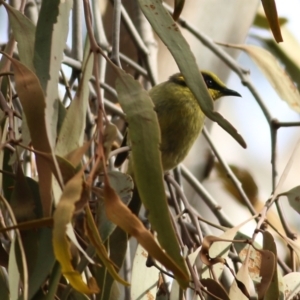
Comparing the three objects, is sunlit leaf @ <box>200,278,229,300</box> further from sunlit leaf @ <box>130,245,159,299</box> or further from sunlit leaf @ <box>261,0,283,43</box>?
sunlit leaf @ <box>261,0,283,43</box>

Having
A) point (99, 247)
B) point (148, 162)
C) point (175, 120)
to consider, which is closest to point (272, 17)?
point (148, 162)

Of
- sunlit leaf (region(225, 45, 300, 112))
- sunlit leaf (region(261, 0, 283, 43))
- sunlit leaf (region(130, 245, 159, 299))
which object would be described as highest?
sunlit leaf (region(261, 0, 283, 43))

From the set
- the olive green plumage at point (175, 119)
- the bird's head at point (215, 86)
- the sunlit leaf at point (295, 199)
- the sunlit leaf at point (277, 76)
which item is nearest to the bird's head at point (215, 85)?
the bird's head at point (215, 86)

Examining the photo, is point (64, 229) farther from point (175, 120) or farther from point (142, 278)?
point (175, 120)

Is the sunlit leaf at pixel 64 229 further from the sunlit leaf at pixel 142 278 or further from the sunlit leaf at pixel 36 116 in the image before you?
the sunlit leaf at pixel 142 278

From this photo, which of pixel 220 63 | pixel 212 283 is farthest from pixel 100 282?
pixel 220 63

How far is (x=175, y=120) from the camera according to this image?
1.86 metres

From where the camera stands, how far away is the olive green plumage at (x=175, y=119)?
1.82 metres

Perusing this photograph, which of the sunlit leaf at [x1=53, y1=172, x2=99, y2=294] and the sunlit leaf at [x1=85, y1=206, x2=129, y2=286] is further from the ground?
the sunlit leaf at [x1=53, y1=172, x2=99, y2=294]

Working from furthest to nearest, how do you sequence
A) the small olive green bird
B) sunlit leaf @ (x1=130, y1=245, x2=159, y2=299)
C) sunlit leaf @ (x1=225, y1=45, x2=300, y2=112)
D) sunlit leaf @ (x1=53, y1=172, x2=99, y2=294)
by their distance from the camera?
the small olive green bird
sunlit leaf @ (x1=225, y1=45, x2=300, y2=112)
sunlit leaf @ (x1=130, y1=245, x2=159, y2=299)
sunlit leaf @ (x1=53, y1=172, x2=99, y2=294)

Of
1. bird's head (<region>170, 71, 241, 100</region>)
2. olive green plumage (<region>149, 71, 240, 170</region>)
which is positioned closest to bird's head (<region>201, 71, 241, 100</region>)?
bird's head (<region>170, 71, 241, 100</region>)

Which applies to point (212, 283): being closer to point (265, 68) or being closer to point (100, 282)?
point (100, 282)

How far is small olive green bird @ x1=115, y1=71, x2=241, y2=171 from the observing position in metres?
1.81

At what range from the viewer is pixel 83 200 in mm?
766
